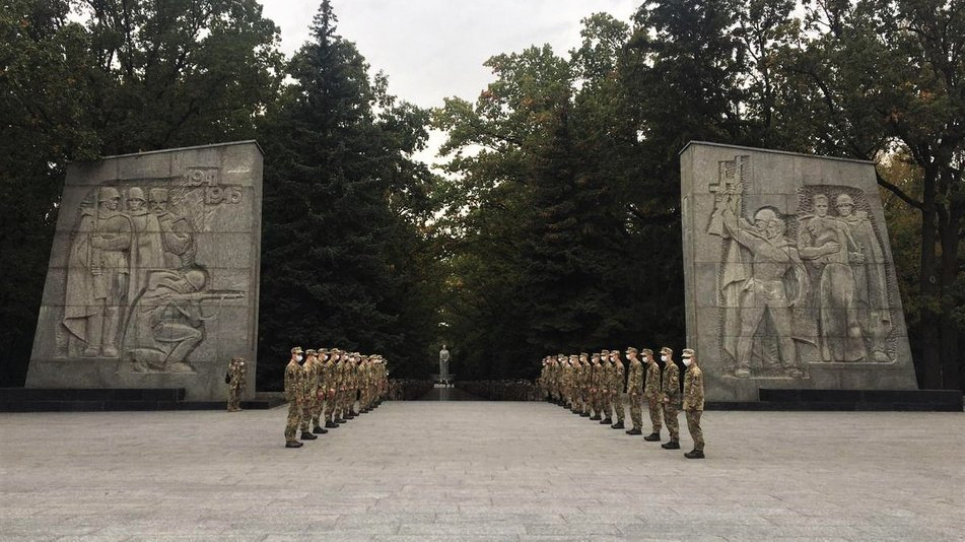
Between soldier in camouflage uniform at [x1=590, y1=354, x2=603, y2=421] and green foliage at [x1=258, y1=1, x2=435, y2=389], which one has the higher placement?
green foliage at [x1=258, y1=1, x2=435, y2=389]

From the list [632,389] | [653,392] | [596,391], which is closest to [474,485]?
[653,392]

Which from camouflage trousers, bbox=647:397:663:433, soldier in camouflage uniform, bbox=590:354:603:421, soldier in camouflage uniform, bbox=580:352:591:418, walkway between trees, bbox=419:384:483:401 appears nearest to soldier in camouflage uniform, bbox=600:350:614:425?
soldier in camouflage uniform, bbox=590:354:603:421

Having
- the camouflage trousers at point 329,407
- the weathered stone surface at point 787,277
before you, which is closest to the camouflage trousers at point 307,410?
A: the camouflage trousers at point 329,407

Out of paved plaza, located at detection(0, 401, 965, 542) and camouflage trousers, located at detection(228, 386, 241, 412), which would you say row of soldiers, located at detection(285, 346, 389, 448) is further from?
camouflage trousers, located at detection(228, 386, 241, 412)

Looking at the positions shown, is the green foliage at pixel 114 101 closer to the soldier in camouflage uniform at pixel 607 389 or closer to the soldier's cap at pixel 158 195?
the soldier's cap at pixel 158 195

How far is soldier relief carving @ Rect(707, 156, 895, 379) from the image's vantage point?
22.3 m

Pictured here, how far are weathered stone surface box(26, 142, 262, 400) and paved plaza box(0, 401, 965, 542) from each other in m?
6.00

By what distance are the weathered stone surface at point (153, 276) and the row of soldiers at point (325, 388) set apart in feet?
11.0

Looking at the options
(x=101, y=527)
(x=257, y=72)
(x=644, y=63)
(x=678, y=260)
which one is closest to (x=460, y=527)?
(x=101, y=527)

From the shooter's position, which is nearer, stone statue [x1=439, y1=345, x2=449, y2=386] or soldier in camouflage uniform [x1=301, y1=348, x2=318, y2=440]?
soldier in camouflage uniform [x1=301, y1=348, x2=318, y2=440]

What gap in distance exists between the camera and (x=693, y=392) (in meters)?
11.6

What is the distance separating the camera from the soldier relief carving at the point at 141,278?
21984 mm

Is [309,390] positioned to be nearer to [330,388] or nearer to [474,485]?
[330,388]

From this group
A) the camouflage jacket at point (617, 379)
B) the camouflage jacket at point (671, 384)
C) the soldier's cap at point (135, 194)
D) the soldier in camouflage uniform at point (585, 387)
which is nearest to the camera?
the camouflage jacket at point (671, 384)
